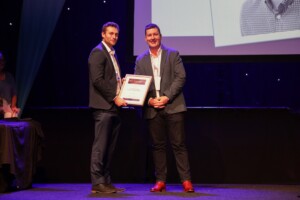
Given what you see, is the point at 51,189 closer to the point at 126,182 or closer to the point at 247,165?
the point at 126,182

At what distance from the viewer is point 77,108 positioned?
17.9 ft

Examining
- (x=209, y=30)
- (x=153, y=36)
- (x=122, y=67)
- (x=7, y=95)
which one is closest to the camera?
(x=153, y=36)

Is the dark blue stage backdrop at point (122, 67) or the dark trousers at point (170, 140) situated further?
the dark blue stage backdrop at point (122, 67)

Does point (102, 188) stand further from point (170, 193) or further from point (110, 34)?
point (110, 34)

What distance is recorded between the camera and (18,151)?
4559 mm

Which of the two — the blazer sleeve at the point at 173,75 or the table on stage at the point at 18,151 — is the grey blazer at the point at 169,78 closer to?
the blazer sleeve at the point at 173,75

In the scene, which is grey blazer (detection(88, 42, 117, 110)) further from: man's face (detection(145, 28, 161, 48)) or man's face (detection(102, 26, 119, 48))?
man's face (detection(145, 28, 161, 48))

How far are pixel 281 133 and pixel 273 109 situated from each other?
0.29 metres

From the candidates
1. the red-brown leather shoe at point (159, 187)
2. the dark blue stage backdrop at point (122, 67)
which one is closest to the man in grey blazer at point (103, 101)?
the red-brown leather shoe at point (159, 187)

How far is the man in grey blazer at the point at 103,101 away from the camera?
433 cm

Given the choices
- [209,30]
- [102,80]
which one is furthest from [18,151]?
[209,30]

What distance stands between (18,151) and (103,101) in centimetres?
98

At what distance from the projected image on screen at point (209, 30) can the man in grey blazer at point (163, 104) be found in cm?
98

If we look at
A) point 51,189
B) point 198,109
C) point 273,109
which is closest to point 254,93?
point 273,109
